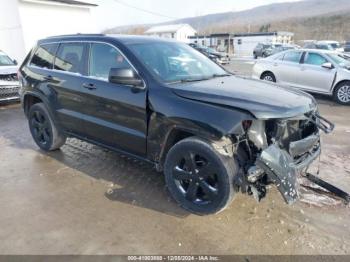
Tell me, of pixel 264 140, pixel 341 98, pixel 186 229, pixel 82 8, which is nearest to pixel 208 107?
pixel 264 140

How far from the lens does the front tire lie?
313 centimetres

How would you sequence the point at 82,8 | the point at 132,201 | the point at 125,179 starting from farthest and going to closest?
the point at 82,8
the point at 125,179
the point at 132,201

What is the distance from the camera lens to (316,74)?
31.8 ft

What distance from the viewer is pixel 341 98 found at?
30.8 ft

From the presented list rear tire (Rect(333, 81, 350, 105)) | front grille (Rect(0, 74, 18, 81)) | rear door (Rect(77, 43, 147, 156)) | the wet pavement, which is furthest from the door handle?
rear tire (Rect(333, 81, 350, 105))

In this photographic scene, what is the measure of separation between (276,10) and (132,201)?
188297mm

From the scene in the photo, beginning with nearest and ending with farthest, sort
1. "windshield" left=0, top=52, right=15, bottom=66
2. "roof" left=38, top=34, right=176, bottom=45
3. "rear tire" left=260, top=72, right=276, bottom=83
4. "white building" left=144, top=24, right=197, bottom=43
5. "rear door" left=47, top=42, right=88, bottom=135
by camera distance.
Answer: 1. "roof" left=38, top=34, right=176, bottom=45
2. "rear door" left=47, top=42, right=88, bottom=135
3. "windshield" left=0, top=52, right=15, bottom=66
4. "rear tire" left=260, top=72, right=276, bottom=83
5. "white building" left=144, top=24, right=197, bottom=43

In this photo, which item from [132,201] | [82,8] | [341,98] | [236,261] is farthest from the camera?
[82,8]

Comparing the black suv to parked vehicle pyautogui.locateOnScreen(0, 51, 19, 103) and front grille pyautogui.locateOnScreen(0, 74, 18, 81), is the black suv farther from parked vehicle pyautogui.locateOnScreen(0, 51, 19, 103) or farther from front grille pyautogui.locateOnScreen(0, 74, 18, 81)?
front grille pyautogui.locateOnScreen(0, 74, 18, 81)

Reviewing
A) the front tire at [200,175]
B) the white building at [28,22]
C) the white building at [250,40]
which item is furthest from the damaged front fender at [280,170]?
the white building at [250,40]

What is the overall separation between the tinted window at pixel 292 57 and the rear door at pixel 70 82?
25.7ft

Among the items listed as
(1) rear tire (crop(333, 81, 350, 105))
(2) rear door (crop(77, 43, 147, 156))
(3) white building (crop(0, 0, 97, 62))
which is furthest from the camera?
(3) white building (crop(0, 0, 97, 62))

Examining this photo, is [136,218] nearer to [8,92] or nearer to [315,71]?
[8,92]

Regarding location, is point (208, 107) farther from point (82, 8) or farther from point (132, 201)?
point (82, 8)
